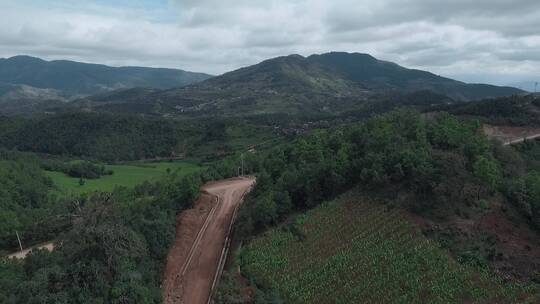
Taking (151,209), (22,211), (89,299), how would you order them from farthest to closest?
(22,211) < (151,209) < (89,299)

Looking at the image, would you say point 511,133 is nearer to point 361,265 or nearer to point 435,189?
point 435,189

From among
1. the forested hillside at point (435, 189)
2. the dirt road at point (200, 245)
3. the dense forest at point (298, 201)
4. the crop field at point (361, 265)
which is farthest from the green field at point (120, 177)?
the crop field at point (361, 265)

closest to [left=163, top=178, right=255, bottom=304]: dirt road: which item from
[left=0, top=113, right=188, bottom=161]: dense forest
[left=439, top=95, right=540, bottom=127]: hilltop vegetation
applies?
[left=439, top=95, right=540, bottom=127]: hilltop vegetation

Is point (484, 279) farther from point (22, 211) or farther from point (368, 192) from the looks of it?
point (22, 211)

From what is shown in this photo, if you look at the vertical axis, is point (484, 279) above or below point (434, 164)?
below

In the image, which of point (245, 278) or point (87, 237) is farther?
point (245, 278)

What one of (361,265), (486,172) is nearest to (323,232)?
(361,265)

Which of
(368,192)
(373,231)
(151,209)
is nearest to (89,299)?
(151,209)

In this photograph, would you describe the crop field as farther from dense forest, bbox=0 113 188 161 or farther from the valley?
dense forest, bbox=0 113 188 161
